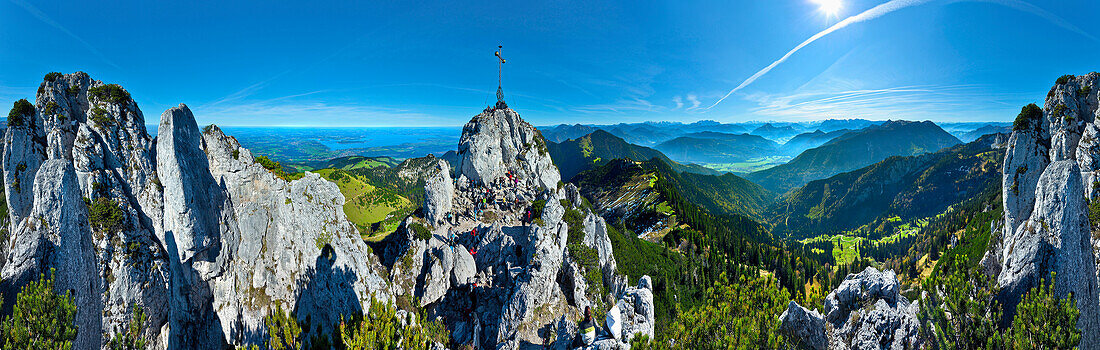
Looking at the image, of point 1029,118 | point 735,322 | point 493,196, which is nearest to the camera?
point 735,322

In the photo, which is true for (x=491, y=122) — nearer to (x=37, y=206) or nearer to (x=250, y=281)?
(x=250, y=281)

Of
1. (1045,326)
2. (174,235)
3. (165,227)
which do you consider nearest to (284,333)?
(174,235)

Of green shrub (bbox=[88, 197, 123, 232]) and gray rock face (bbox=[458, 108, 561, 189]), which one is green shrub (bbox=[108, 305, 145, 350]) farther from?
gray rock face (bbox=[458, 108, 561, 189])

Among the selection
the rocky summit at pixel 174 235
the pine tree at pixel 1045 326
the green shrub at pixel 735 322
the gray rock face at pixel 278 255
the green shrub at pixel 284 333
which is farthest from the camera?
the gray rock face at pixel 278 255

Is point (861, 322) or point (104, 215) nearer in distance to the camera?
point (861, 322)

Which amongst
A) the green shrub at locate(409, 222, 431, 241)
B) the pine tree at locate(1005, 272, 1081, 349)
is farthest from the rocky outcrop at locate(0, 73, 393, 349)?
the pine tree at locate(1005, 272, 1081, 349)

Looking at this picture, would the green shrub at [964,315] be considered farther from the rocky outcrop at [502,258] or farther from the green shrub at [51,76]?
the green shrub at [51,76]

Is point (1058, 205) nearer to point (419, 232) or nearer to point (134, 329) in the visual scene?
point (419, 232)

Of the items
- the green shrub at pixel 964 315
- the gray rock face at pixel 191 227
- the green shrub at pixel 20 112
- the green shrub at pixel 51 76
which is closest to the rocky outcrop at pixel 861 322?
the green shrub at pixel 964 315
